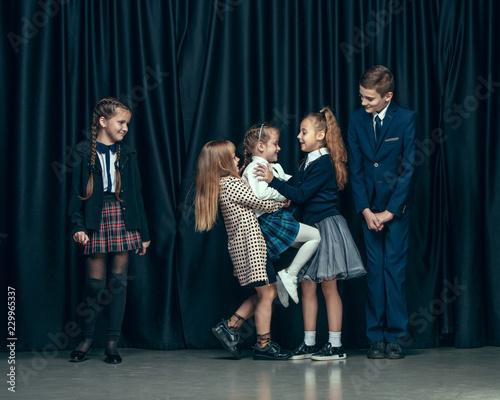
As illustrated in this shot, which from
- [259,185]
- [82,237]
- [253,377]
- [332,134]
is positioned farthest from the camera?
[332,134]

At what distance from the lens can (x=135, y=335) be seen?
374 cm

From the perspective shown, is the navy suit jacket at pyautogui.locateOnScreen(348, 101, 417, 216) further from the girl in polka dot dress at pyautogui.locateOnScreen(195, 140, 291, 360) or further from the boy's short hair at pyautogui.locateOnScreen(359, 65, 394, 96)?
the girl in polka dot dress at pyautogui.locateOnScreen(195, 140, 291, 360)

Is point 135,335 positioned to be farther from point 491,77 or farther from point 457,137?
point 491,77

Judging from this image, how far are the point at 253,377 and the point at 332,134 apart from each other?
4.43 feet

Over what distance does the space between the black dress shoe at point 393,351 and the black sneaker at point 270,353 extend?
19.6 inches

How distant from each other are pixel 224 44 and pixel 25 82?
116 centimetres

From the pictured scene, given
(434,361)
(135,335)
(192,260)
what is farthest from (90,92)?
(434,361)

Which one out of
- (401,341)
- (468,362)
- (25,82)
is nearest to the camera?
(468,362)

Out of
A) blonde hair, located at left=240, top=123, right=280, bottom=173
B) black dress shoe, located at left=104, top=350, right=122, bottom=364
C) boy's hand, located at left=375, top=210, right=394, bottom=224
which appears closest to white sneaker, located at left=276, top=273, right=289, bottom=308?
boy's hand, located at left=375, top=210, right=394, bottom=224

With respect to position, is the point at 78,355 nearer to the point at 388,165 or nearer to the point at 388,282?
the point at 388,282

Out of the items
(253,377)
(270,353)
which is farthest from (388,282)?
(253,377)

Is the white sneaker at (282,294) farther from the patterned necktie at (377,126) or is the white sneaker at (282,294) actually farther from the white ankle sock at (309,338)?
the patterned necktie at (377,126)

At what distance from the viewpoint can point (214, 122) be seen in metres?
3.85

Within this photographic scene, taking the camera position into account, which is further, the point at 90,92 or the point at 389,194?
the point at 90,92
